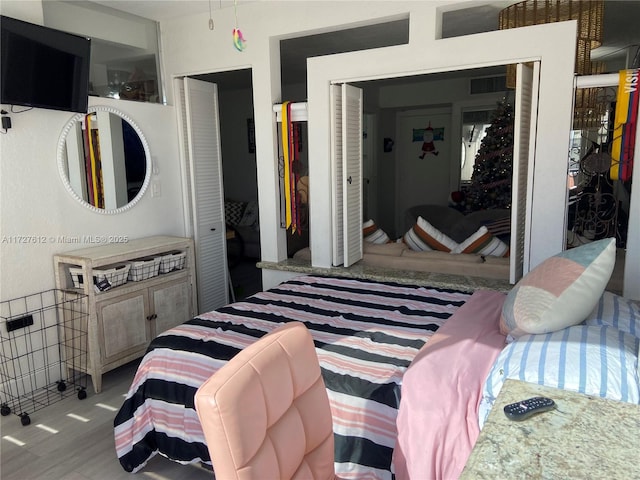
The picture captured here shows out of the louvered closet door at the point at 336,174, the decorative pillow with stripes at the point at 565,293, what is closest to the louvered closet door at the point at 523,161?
the decorative pillow with stripes at the point at 565,293

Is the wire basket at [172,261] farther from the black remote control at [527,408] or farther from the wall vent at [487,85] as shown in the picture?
→ the wall vent at [487,85]

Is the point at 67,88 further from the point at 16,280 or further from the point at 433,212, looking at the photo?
the point at 433,212

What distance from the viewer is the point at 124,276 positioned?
3055 mm

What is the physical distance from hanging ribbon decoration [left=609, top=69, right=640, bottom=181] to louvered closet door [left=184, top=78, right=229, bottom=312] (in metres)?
2.95

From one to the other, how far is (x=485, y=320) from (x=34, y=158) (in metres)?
2.75

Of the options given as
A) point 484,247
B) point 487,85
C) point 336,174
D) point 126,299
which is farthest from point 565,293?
point 487,85

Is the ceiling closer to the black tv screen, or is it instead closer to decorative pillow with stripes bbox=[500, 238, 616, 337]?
the black tv screen

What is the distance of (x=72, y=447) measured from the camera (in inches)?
95.5

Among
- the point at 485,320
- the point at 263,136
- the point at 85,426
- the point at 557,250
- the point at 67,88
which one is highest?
the point at 67,88

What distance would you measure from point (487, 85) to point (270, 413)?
20.3ft

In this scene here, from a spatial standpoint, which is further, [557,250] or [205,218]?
[205,218]

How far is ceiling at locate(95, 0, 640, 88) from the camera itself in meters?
3.46

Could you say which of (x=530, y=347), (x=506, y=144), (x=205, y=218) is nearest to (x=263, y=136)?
(x=205, y=218)

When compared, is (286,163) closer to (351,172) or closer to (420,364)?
(351,172)
